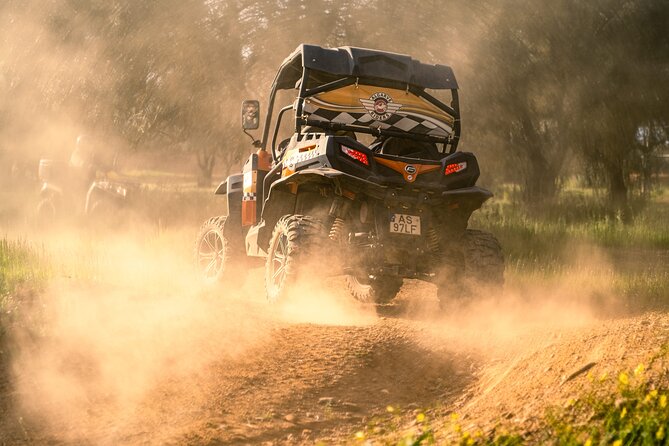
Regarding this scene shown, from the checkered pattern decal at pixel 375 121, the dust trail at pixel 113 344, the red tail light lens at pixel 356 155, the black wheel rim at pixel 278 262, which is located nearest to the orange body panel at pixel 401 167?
the red tail light lens at pixel 356 155

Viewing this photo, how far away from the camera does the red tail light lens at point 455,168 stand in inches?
300

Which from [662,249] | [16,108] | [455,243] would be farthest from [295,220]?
[16,108]

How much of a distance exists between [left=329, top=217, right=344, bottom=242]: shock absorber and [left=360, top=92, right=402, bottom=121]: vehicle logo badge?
1.21 m

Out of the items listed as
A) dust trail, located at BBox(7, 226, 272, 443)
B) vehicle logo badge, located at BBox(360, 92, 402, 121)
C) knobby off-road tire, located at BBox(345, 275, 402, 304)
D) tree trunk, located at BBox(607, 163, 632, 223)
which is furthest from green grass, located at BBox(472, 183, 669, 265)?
dust trail, located at BBox(7, 226, 272, 443)

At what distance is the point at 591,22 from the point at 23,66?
10610mm

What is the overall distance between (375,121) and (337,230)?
1268mm

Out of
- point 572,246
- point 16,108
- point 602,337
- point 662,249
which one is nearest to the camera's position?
point 602,337

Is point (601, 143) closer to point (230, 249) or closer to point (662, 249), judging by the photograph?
point (662, 249)

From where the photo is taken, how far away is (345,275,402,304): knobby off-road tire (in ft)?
28.9

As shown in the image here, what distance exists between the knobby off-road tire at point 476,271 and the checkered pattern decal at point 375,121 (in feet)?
3.78

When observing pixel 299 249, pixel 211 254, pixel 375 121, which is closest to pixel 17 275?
pixel 211 254

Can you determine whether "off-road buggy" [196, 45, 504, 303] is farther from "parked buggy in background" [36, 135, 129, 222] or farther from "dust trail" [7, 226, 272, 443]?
"parked buggy in background" [36, 135, 129, 222]

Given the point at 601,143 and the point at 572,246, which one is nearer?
the point at 572,246

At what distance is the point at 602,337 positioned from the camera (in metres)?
6.26
